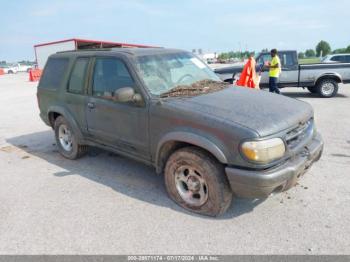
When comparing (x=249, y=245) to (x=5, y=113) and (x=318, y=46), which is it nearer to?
(x=5, y=113)

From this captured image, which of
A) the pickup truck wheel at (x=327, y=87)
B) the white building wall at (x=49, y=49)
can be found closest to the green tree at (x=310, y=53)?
the white building wall at (x=49, y=49)

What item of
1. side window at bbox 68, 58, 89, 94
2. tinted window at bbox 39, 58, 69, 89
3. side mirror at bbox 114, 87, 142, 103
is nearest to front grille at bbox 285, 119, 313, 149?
side mirror at bbox 114, 87, 142, 103

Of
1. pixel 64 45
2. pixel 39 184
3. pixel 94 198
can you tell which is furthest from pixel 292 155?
pixel 64 45

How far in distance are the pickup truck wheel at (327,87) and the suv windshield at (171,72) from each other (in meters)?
8.36

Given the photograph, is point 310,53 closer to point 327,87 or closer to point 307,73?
point 327,87

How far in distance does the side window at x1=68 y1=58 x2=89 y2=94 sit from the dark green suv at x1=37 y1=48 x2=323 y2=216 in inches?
0.7

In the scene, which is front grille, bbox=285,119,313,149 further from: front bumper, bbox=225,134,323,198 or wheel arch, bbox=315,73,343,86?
wheel arch, bbox=315,73,343,86

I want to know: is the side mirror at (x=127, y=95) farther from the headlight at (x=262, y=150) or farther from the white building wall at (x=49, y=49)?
the white building wall at (x=49, y=49)

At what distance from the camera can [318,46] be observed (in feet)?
282

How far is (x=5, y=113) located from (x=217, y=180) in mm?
9786

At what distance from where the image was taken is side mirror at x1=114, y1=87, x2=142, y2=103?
3.57 meters

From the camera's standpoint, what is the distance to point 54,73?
5.42 metres

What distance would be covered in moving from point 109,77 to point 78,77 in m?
0.82

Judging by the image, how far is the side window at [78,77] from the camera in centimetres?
468
